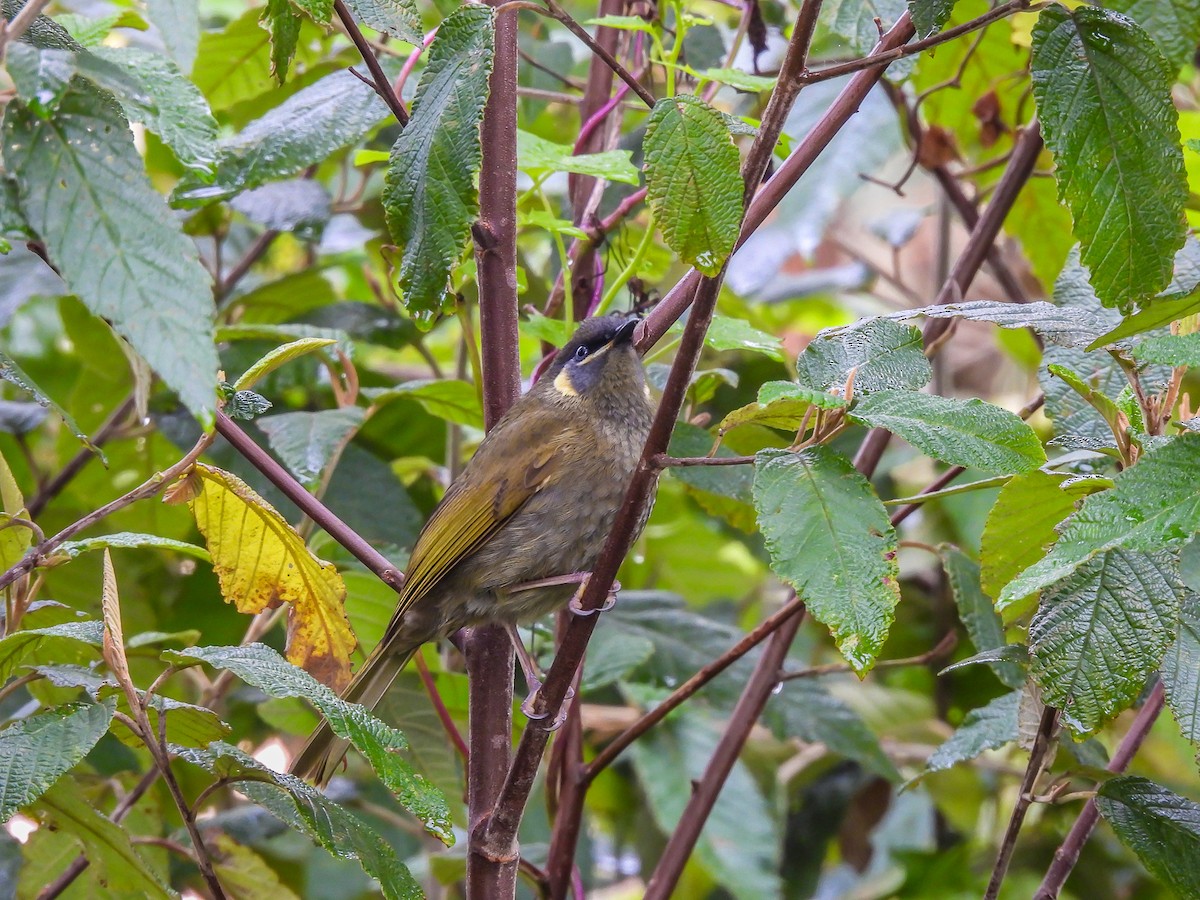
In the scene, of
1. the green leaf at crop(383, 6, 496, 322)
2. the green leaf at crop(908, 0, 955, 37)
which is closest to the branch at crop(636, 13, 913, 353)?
the green leaf at crop(908, 0, 955, 37)

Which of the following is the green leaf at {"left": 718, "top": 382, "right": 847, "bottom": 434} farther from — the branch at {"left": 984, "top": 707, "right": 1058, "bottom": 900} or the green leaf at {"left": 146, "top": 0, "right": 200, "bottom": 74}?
the green leaf at {"left": 146, "top": 0, "right": 200, "bottom": 74}

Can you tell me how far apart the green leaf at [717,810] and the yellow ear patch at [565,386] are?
0.90 metres

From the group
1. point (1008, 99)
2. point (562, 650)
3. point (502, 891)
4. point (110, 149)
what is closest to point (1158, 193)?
point (562, 650)

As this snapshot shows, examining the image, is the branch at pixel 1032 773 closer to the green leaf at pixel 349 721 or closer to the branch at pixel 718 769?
the branch at pixel 718 769

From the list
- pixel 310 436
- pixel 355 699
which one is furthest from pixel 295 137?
pixel 355 699

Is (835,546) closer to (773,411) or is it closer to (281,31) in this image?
(773,411)

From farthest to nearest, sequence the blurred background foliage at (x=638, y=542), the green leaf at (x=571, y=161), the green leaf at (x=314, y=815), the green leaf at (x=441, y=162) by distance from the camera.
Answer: the blurred background foliage at (x=638, y=542)
the green leaf at (x=571, y=161)
the green leaf at (x=314, y=815)
the green leaf at (x=441, y=162)

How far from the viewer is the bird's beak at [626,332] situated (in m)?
2.66

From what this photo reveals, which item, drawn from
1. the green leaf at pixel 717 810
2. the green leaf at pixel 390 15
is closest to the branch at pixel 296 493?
the green leaf at pixel 390 15

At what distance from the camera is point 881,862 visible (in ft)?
14.3

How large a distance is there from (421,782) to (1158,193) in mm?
1213

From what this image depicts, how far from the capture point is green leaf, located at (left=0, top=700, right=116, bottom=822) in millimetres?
1538

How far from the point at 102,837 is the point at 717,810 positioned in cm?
160

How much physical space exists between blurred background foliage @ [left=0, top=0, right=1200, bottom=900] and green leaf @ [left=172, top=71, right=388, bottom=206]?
0.01 meters
